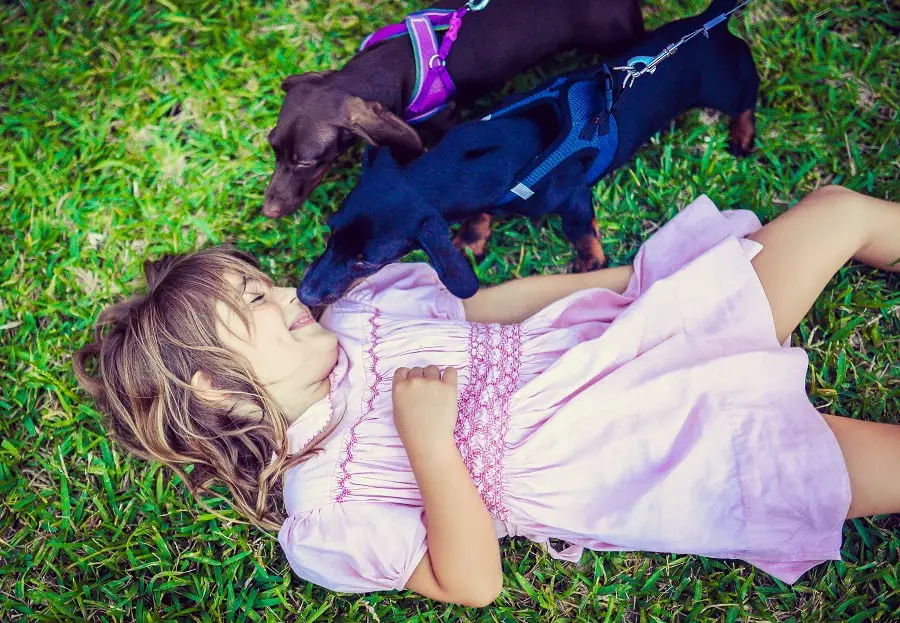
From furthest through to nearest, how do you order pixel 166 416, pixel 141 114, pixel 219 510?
pixel 141 114
pixel 219 510
pixel 166 416

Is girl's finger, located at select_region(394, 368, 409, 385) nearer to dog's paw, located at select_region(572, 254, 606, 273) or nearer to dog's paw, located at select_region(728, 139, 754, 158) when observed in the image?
dog's paw, located at select_region(572, 254, 606, 273)

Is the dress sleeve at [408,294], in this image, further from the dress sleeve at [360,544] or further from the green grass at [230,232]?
the dress sleeve at [360,544]

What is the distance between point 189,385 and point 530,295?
1434 millimetres

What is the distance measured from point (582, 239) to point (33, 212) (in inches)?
108

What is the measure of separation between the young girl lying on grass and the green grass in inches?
15.4

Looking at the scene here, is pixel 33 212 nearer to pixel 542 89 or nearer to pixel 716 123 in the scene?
pixel 542 89

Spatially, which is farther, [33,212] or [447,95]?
[33,212]

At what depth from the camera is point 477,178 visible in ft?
8.91

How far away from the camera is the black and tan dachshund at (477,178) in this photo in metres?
2.66

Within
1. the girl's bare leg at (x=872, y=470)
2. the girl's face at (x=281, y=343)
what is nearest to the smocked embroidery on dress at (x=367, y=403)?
the girl's face at (x=281, y=343)

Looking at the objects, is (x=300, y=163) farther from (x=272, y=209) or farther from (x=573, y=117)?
(x=573, y=117)

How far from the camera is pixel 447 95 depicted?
10.4 feet

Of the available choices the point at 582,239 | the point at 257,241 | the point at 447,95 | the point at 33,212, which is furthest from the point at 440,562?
the point at 33,212

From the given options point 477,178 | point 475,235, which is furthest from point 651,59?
point 475,235
